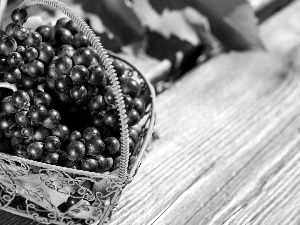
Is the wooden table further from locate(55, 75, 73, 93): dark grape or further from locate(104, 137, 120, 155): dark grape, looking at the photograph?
locate(55, 75, 73, 93): dark grape

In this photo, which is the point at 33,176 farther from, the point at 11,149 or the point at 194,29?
the point at 194,29

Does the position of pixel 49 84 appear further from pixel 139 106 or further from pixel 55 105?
pixel 139 106

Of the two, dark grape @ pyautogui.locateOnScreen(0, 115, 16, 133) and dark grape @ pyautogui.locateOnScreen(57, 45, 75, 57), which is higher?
dark grape @ pyautogui.locateOnScreen(57, 45, 75, 57)

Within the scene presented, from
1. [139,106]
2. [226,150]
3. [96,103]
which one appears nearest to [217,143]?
[226,150]

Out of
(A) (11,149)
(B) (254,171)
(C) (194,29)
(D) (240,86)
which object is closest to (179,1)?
(C) (194,29)

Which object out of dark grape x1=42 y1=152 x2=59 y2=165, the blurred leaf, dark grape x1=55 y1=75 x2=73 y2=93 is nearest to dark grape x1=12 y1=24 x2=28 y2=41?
dark grape x1=55 y1=75 x2=73 y2=93

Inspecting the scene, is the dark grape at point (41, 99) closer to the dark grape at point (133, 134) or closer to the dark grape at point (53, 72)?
the dark grape at point (53, 72)
